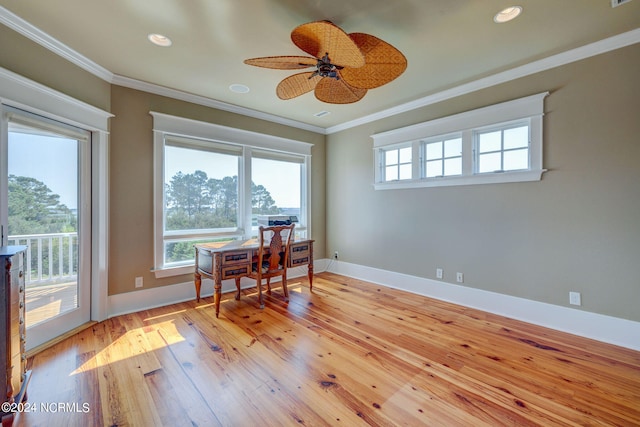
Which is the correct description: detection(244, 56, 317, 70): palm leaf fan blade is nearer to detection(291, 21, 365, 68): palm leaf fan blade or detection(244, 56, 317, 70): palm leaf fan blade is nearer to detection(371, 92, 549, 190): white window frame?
detection(291, 21, 365, 68): palm leaf fan blade

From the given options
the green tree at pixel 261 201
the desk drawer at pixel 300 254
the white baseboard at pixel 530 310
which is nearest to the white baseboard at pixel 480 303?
the white baseboard at pixel 530 310

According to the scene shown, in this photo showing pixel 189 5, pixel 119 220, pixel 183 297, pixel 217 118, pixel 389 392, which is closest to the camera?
pixel 389 392

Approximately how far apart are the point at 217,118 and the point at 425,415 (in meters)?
3.90

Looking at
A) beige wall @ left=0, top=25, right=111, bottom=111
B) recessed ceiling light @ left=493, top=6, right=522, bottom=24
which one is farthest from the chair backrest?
recessed ceiling light @ left=493, top=6, right=522, bottom=24

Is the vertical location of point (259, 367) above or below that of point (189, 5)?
below

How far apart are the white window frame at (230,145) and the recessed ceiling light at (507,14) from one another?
3142 mm

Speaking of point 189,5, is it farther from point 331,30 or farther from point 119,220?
point 119,220

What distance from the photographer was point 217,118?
150 inches

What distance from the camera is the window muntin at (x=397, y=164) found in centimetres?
394

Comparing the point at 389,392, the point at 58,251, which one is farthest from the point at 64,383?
the point at 389,392

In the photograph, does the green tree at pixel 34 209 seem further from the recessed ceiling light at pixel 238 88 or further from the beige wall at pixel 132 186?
the recessed ceiling light at pixel 238 88

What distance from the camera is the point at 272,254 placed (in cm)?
345

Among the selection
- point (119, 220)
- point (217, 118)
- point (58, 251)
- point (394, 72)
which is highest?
point (217, 118)

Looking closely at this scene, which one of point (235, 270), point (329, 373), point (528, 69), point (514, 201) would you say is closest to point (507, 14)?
point (528, 69)
